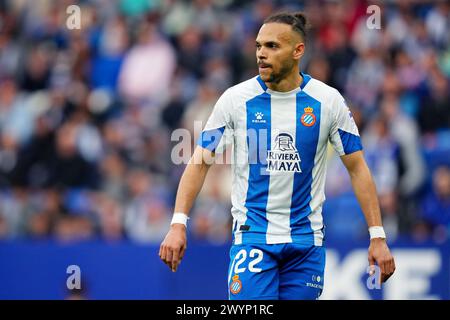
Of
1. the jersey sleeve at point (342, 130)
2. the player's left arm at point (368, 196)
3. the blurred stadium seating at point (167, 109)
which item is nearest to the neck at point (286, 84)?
the jersey sleeve at point (342, 130)

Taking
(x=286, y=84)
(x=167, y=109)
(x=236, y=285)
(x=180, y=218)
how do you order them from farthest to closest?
(x=167, y=109), (x=286, y=84), (x=236, y=285), (x=180, y=218)

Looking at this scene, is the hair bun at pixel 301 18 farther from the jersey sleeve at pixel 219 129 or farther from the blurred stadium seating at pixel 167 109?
the blurred stadium seating at pixel 167 109

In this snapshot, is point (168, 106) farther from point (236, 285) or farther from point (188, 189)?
point (236, 285)

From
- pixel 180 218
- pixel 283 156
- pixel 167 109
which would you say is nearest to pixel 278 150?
pixel 283 156

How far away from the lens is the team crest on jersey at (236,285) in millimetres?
7719

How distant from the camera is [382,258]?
770cm

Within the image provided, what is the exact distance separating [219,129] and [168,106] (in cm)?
756

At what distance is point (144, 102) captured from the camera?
52.9ft
